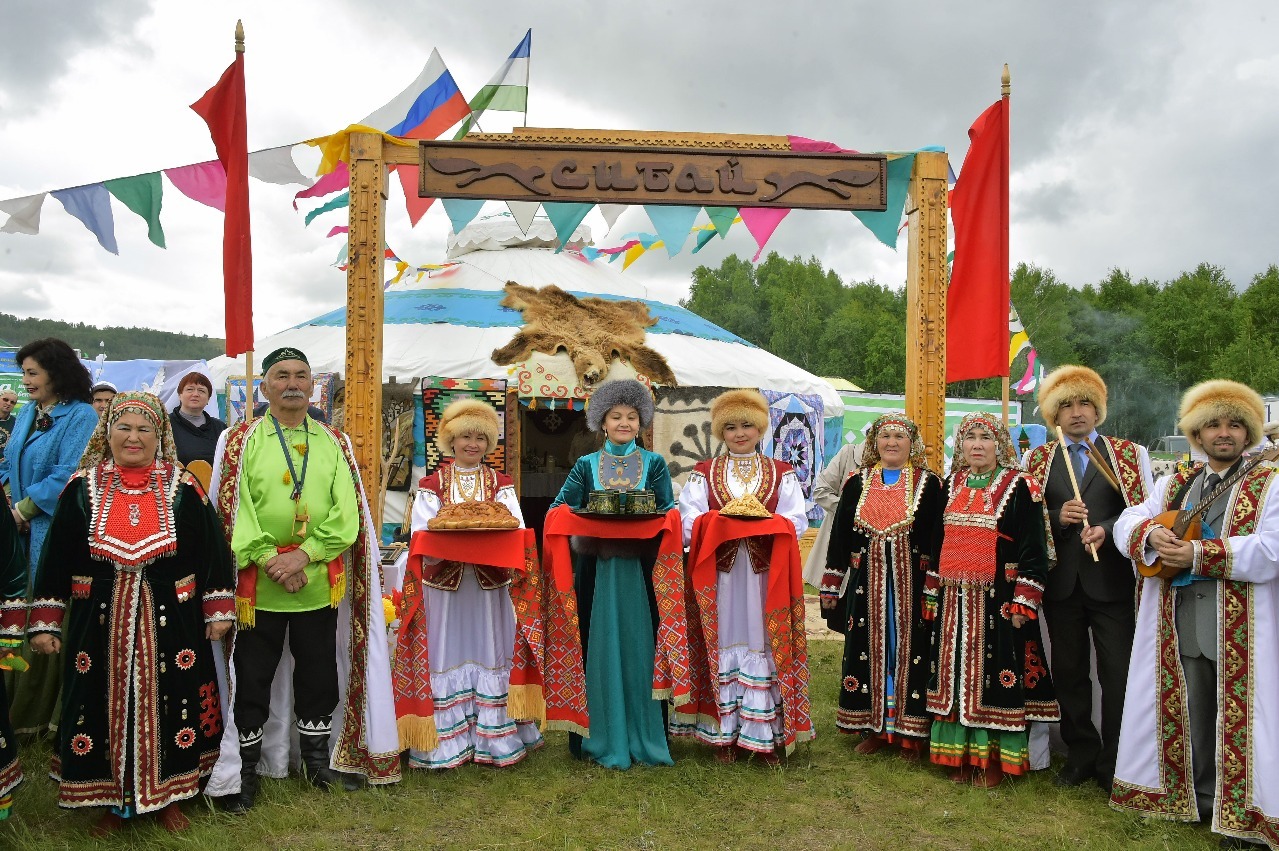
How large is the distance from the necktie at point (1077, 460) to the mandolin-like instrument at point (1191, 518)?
53cm

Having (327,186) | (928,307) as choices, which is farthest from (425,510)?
(327,186)

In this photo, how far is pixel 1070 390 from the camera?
12.5 feet

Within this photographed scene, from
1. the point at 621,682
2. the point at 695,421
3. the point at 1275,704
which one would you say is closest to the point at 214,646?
the point at 621,682

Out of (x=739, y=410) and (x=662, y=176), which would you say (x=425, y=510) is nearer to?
(x=739, y=410)

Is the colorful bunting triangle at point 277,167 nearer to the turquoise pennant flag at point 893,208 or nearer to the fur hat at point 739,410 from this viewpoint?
the fur hat at point 739,410

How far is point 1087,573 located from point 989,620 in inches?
17.1

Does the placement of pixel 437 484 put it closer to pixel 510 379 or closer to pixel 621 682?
pixel 621 682

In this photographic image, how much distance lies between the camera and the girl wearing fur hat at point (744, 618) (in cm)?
386

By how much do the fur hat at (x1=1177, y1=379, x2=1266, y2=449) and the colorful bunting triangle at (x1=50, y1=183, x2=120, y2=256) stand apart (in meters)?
5.83

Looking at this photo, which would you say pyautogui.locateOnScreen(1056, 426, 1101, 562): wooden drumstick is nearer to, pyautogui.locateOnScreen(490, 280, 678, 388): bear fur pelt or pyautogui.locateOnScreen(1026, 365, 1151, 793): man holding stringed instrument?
pyautogui.locateOnScreen(1026, 365, 1151, 793): man holding stringed instrument

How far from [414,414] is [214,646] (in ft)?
19.1

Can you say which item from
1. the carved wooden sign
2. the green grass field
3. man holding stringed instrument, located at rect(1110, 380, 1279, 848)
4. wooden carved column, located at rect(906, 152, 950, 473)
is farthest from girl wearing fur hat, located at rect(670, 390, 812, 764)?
man holding stringed instrument, located at rect(1110, 380, 1279, 848)

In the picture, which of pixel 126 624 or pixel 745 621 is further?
pixel 745 621

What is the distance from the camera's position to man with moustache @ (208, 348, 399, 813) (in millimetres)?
3346
